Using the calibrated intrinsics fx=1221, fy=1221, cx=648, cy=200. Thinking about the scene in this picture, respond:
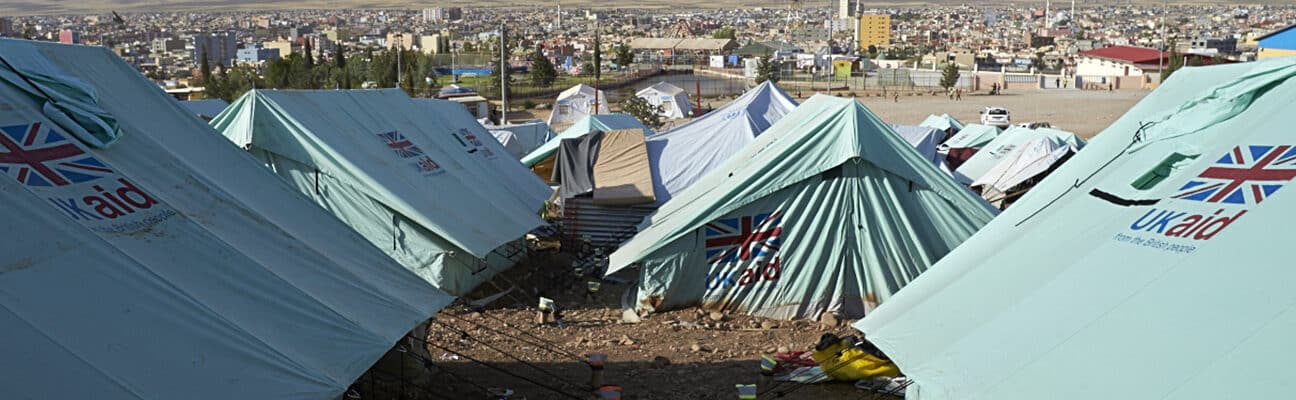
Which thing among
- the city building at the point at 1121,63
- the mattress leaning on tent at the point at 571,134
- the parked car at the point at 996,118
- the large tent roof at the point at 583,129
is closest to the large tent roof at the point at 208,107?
the mattress leaning on tent at the point at 571,134

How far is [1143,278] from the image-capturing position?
6090 mm

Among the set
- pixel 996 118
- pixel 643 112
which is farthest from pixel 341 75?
pixel 996 118

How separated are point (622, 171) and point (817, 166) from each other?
4.94 metres

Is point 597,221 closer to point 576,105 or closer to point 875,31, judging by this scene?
point 576,105

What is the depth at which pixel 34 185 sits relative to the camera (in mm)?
6062

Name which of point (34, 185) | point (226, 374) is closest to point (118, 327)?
point (226, 374)

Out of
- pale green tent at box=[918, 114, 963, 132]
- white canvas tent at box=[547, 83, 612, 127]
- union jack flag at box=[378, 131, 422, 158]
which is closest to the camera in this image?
union jack flag at box=[378, 131, 422, 158]

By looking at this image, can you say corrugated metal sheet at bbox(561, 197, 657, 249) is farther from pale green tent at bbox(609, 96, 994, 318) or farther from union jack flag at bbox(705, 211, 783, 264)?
union jack flag at bbox(705, 211, 783, 264)

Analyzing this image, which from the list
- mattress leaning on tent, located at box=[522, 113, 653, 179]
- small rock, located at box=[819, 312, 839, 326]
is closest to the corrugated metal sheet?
mattress leaning on tent, located at box=[522, 113, 653, 179]

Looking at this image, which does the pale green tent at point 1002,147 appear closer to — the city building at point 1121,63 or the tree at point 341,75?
the tree at point 341,75

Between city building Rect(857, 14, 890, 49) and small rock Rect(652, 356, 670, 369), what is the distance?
448 ft

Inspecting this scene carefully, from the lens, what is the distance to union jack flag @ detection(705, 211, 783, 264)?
11750 millimetres

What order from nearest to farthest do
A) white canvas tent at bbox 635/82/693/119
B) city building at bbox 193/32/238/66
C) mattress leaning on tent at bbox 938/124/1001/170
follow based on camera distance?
mattress leaning on tent at bbox 938/124/1001/170
white canvas tent at bbox 635/82/693/119
city building at bbox 193/32/238/66

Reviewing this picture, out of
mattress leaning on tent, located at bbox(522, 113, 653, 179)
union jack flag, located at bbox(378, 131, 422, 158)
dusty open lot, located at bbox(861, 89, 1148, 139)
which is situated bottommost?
dusty open lot, located at bbox(861, 89, 1148, 139)
